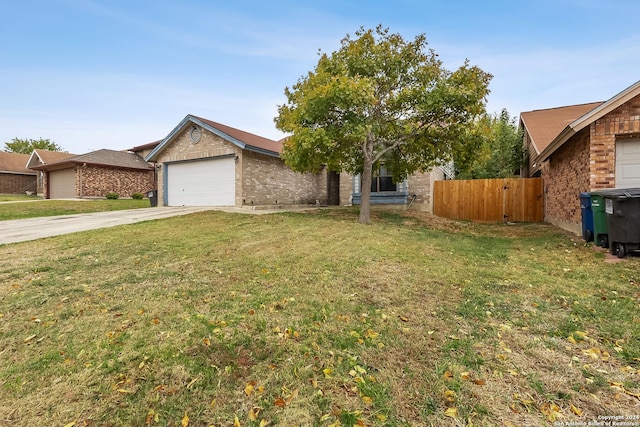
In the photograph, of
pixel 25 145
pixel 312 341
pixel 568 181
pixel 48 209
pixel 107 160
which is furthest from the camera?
pixel 25 145

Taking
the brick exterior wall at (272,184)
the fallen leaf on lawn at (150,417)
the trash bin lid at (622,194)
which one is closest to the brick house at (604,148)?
the trash bin lid at (622,194)

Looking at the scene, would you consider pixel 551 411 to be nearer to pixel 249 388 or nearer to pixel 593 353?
pixel 593 353

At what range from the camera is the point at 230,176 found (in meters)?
14.4

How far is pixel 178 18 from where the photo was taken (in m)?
10.8

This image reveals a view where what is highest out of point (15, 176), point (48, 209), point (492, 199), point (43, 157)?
point (43, 157)

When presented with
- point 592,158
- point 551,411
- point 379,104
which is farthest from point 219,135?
point 551,411

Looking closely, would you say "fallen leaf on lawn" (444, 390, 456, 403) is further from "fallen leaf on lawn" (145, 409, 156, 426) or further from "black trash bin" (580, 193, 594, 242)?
"black trash bin" (580, 193, 594, 242)

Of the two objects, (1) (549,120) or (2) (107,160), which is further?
(2) (107,160)

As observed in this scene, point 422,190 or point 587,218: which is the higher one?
point 422,190

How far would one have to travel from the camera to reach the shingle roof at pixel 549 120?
13.9 metres

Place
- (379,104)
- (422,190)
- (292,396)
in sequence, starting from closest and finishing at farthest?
(292,396)
(379,104)
(422,190)

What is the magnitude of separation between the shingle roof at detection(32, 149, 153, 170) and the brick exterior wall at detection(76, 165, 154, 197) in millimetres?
388

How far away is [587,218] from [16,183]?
144 feet

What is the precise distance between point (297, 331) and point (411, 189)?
44.1 feet
